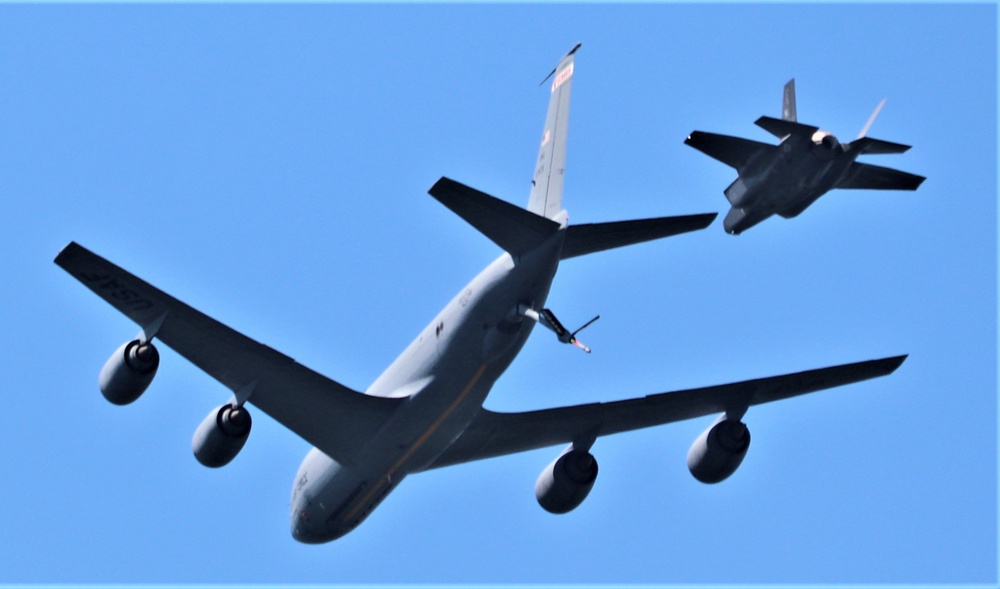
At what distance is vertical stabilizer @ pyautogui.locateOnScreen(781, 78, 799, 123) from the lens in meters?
32.5

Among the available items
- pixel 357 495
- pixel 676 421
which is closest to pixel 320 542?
pixel 357 495

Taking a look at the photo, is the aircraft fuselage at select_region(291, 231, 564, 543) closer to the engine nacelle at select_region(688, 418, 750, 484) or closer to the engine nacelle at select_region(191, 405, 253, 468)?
the engine nacelle at select_region(191, 405, 253, 468)

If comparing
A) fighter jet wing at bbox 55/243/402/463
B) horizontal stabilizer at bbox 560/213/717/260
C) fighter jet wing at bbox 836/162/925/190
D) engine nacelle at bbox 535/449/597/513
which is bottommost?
fighter jet wing at bbox 55/243/402/463

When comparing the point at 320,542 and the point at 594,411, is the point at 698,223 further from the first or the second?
the point at 320,542

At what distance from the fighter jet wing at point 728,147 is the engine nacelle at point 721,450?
576cm

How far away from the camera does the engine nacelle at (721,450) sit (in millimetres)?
34344

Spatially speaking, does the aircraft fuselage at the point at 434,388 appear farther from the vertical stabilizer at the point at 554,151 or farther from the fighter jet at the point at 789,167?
the fighter jet at the point at 789,167

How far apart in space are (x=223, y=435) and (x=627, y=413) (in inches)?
328

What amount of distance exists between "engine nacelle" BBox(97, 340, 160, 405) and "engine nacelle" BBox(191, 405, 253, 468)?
1620 mm

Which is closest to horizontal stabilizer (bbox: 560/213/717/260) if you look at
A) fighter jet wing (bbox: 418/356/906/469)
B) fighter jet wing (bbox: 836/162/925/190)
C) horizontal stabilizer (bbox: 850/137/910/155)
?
horizontal stabilizer (bbox: 850/137/910/155)

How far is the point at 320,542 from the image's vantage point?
34812 mm

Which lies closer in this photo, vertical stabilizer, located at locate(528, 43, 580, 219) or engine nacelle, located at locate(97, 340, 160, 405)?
vertical stabilizer, located at locate(528, 43, 580, 219)

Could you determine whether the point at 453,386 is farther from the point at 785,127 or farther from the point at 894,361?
the point at 894,361

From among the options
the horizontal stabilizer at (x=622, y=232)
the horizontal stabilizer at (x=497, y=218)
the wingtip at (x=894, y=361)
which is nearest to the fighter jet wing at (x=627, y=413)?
the wingtip at (x=894, y=361)
